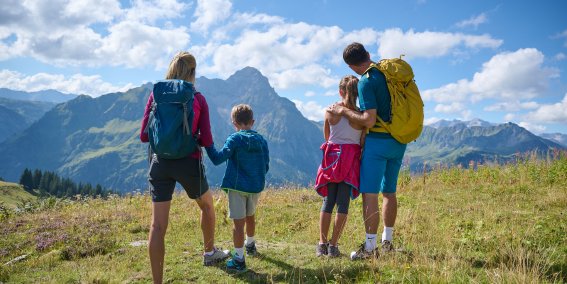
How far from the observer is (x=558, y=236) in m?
5.60

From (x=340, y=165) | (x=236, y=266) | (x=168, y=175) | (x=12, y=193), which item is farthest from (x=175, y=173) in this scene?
(x=12, y=193)

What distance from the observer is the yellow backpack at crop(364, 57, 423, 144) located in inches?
202

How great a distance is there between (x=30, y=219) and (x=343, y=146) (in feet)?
35.1

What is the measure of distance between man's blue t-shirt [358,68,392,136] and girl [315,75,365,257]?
34 centimetres

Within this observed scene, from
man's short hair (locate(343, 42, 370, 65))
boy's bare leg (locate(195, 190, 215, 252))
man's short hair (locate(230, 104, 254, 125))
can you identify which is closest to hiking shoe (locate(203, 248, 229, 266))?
boy's bare leg (locate(195, 190, 215, 252))

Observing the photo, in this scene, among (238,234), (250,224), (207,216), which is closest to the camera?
(238,234)

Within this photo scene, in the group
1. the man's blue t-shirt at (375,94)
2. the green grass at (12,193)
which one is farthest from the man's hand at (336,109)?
the green grass at (12,193)

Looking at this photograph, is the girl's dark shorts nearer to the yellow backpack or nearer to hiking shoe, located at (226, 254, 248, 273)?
hiking shoe, located at (226, 254, 248, 273)

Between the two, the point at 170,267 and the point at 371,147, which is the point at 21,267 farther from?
the point at 371,147

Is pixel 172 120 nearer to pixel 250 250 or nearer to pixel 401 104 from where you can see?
pixel 250 250

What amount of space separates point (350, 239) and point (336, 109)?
262 cm

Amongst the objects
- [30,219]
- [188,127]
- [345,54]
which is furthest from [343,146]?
[30,219]

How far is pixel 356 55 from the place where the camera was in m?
5.32

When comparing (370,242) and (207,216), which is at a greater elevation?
(207,216)
